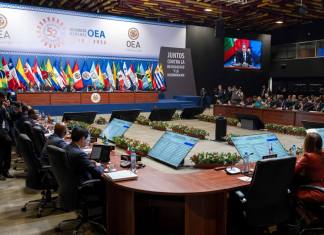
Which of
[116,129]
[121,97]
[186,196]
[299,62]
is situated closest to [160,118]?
[121,97]

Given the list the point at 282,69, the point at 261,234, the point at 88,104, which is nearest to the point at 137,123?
the point at 88,104

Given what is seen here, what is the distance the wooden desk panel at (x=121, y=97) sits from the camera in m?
14.7

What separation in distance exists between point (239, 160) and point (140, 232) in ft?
4.73

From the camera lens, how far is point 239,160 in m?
4.10

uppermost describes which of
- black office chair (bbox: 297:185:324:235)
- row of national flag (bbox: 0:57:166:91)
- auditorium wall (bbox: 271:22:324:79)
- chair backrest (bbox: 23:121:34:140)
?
auditorium wall (bbox: 271:22:324:79)

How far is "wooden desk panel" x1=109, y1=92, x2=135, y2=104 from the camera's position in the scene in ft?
48.4

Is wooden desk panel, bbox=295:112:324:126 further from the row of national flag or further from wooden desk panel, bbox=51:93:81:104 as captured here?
the row of national flag

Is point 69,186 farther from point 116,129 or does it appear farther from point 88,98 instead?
point 88,98

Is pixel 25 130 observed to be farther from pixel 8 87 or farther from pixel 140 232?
pixel 8 87

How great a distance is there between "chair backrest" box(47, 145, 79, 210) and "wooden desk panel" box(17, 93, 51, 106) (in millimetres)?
10052

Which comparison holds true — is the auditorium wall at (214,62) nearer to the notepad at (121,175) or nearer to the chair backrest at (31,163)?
the chair backrest at (31,163)

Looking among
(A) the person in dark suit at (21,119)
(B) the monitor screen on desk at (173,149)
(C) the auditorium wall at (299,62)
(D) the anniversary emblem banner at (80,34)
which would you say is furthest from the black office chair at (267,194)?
(C) the auditorium wall at (299,62)

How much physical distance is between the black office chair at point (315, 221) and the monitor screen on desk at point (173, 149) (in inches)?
49.7

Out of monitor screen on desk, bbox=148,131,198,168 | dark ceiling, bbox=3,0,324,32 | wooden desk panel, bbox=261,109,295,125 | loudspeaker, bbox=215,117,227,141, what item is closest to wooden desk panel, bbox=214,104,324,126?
wooden desk panel, bbox=261,109,295,125
